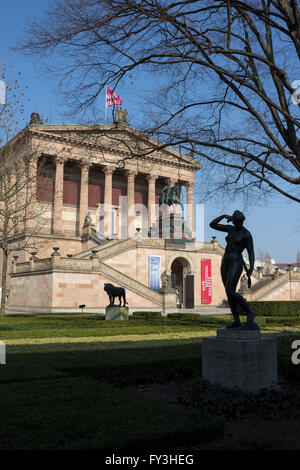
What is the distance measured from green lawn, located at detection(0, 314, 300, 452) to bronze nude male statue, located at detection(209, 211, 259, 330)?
194cm

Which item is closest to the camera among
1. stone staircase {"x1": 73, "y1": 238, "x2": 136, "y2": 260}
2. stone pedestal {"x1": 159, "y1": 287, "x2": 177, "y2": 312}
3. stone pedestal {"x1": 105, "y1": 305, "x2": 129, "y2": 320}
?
stone pedestal {"x1": 105, "y1": 305, "x2": 129, "y2": 320}

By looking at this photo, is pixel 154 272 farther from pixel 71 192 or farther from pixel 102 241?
pixel 71 192

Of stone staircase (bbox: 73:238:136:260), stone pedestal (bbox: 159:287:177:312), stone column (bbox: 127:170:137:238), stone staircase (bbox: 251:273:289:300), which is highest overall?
stone column (bbox: 127:170:137:238)

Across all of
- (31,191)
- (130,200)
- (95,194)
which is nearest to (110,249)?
(31,191)

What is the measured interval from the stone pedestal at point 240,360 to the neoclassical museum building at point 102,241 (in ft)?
25.7

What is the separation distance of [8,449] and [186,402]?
3755 mm

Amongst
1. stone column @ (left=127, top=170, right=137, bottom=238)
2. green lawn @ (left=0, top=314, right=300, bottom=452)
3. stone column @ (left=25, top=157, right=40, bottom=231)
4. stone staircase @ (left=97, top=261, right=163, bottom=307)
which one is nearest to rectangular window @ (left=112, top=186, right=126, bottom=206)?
stone column @ (left=127, top=170, right=137, bottom=238)

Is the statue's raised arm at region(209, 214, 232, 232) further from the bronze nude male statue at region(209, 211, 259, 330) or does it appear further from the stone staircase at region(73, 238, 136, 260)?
the stone staircase at region(73, 238, 136, 260)

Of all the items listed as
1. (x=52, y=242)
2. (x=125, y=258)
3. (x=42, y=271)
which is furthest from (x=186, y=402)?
(x=52, y=242)

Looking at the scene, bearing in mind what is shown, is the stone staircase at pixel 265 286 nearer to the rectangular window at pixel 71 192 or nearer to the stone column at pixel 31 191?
the stone column at pixel 31 191

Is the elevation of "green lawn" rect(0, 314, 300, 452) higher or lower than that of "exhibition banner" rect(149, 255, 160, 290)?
lower

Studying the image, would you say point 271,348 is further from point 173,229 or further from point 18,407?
point 173,229

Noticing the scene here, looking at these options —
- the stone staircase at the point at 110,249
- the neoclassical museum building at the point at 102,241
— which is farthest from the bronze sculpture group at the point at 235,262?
the stone staircase at the point at 110,249

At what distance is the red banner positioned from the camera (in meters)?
48.5
